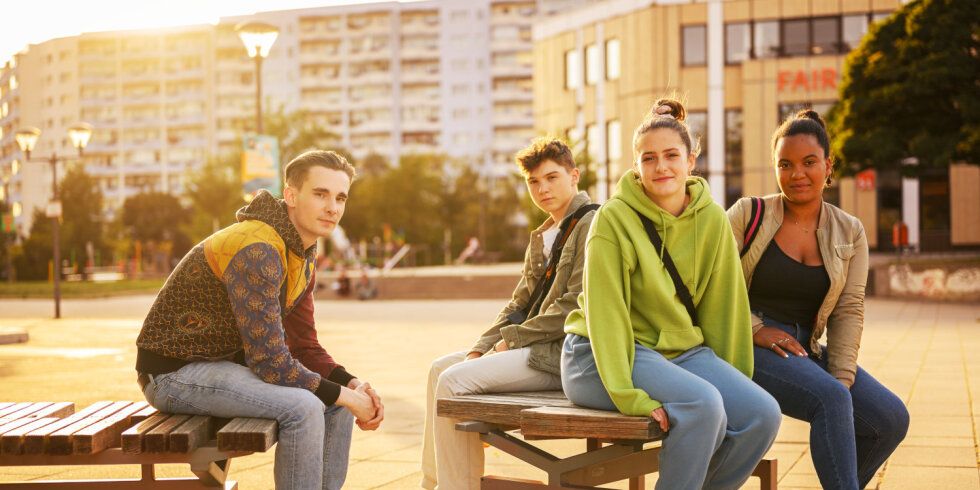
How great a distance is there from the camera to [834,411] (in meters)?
4.26

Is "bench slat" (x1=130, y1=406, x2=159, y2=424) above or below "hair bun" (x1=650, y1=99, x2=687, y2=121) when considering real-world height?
below

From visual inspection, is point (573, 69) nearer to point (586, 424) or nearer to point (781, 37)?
point (781, 37)

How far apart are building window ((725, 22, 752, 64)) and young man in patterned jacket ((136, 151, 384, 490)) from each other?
45427 millimetres

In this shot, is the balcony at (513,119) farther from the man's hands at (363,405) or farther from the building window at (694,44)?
the man's hands at (363,405)

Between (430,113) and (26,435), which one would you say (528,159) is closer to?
(26,435)

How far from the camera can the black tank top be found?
4633mm

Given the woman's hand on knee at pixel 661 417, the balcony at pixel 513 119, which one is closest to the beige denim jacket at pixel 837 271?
the woman's hand on knee at pixel 661 417

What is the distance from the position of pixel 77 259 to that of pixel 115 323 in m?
44.4

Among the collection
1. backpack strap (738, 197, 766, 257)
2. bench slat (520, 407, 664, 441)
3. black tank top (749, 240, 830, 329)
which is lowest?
bench slat (520, 407, 664, 441)

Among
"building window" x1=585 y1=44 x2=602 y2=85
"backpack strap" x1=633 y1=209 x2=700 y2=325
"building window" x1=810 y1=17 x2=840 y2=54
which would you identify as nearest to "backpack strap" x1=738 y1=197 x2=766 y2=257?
"backpack strap" x1=633 y1=209 x2=700 y2=325

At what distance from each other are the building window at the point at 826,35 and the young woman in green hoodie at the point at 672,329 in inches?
1788

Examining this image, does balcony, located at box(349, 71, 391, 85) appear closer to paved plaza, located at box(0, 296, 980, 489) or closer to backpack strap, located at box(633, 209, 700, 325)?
paved plaza, located at box(0, 296, 980, 489)

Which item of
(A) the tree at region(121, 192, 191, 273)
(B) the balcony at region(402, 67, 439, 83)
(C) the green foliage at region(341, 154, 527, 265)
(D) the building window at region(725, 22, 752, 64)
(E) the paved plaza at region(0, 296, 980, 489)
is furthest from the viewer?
(B) the balcony at region(402, 67, 439, 83)

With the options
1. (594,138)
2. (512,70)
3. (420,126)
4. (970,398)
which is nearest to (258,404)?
(970,398)
